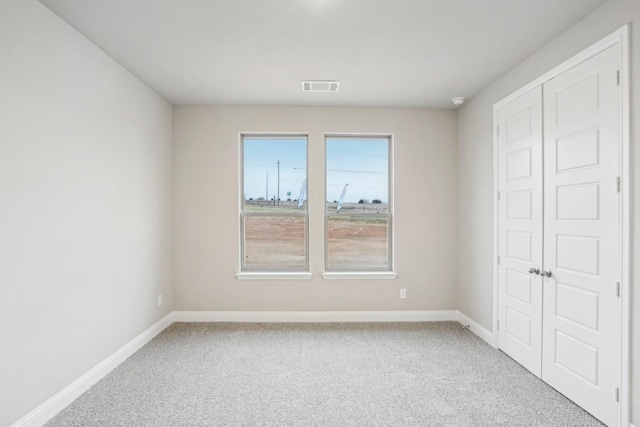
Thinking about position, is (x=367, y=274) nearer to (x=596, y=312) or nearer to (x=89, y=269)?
(x=596, y=312)

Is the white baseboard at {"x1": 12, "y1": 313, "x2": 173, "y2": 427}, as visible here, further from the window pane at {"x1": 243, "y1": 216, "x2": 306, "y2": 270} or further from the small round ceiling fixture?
the small round ceiling fixture

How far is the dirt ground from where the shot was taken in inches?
172

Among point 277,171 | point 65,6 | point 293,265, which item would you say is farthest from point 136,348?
point 65,6

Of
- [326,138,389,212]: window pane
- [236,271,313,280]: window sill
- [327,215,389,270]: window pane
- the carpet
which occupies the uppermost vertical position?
[326,138,389,212]: window pane

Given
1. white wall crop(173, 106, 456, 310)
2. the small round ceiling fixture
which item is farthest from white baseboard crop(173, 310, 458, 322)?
the small round ceiling fixture

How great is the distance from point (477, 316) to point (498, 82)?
99.3 inches

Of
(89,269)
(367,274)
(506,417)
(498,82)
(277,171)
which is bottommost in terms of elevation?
(506,417)

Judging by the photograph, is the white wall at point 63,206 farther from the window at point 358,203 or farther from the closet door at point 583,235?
the closet door at point 583,235

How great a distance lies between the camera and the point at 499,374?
2.88 m

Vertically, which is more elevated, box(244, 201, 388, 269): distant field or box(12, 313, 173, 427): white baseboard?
box(244, 201, 388, 269): distant field

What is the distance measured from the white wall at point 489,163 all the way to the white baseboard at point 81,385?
3625 mm

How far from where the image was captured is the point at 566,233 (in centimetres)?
251

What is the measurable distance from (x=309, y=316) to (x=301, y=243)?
36.3 inches

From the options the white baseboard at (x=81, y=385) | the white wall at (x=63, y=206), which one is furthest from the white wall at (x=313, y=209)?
the white baseboard at (x=81, y=385)
